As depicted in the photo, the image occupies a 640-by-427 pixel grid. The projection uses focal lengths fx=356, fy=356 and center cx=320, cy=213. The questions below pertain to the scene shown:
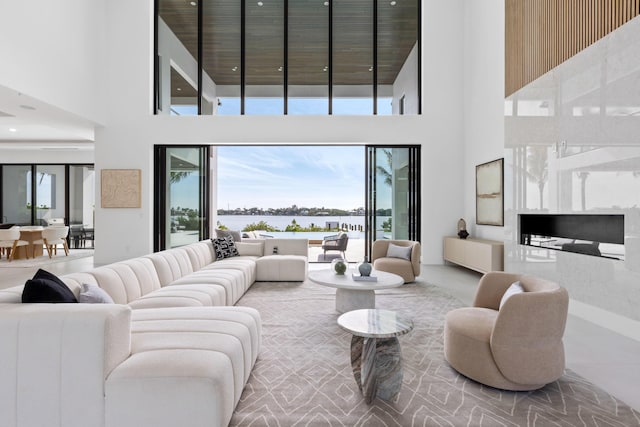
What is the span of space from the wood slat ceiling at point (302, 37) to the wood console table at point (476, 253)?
153 inches

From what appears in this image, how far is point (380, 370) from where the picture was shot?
2221 mm

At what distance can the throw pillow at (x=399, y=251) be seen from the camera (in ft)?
18.9

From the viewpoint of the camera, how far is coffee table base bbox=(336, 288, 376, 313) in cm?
393

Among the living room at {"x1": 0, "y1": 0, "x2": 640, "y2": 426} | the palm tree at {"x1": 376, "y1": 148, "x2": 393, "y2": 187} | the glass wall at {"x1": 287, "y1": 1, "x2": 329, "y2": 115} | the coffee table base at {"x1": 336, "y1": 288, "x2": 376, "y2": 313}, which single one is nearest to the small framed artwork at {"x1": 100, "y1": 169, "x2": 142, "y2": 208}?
the living room at {"x1": 0, "y1": 0, "x2": 640, "y2": 426}

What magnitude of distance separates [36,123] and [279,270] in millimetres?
6272

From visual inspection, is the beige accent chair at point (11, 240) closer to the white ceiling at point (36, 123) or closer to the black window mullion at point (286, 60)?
the white ceiling at point (36, 123)

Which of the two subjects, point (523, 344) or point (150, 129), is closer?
point (523, 344)

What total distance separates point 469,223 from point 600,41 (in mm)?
4172

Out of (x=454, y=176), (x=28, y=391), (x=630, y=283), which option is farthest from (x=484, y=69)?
(x=28, y=391)

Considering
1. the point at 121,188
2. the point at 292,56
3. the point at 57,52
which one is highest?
the point at 292,56

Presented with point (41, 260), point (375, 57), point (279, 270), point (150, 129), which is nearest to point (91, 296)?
point (279, 270)

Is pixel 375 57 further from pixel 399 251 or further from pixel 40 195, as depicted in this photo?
pixel 40 195

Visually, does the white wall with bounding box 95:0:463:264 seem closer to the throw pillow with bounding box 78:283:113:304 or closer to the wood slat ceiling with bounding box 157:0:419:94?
the wood slat ceiling with bounding box 157:0:419:94

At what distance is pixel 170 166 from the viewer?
8.10 metres
